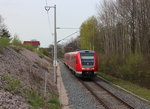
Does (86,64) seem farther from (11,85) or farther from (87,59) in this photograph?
(11,85)

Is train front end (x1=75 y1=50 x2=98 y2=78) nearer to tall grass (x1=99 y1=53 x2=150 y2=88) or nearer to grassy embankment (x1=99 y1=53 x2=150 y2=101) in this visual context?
grassy embankment (x1=99 y1=53 x2=150 y2=101)

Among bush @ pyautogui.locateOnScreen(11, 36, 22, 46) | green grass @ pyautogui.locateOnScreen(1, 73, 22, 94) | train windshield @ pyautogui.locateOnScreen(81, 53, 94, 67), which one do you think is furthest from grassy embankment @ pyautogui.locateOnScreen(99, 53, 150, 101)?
bush @ pyautogui.locateOnScreen(11, 36, 22, 46)

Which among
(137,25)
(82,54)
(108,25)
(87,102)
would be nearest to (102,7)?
(108,25)

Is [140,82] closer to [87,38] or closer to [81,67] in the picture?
[81,67]

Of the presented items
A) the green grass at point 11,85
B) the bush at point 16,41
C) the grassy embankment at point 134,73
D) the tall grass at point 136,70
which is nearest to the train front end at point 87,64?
the grassy embankment at point 134,73

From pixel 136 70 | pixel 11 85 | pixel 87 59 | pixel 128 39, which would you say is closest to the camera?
pixel 11 85

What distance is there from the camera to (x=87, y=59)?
2616 centimetres

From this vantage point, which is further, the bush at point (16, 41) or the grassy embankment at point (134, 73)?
the bush at point (16, 41)

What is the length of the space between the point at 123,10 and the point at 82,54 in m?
13.7

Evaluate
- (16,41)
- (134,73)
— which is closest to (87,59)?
(134,73)

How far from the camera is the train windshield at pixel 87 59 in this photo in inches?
1022

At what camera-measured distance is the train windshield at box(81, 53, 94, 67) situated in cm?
2596

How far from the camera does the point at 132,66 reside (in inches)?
998

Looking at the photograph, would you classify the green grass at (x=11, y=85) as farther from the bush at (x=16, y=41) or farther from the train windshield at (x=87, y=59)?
the bush at (x=16, y=41)
